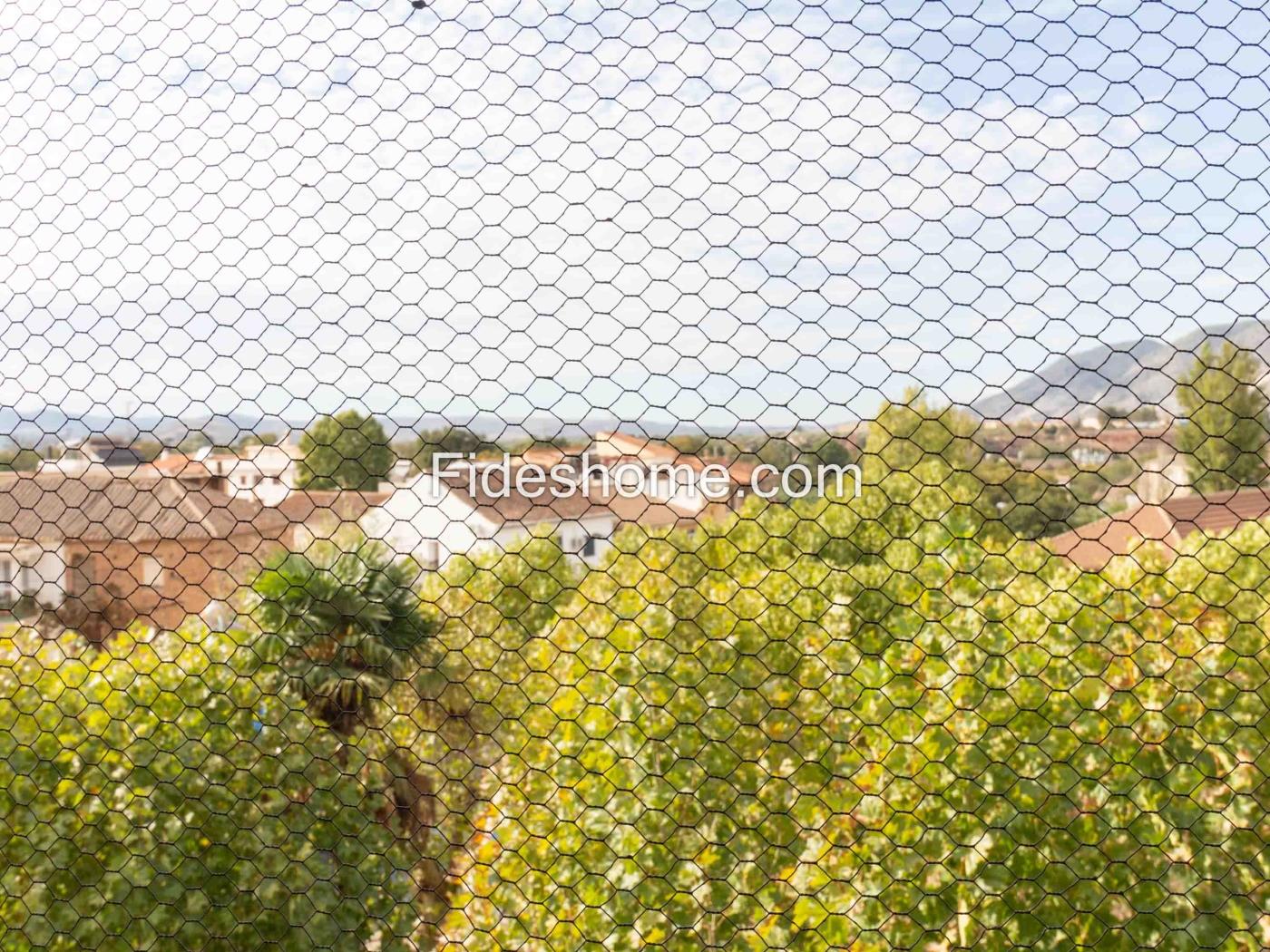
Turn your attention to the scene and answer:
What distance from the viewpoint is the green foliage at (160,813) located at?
1595 mm

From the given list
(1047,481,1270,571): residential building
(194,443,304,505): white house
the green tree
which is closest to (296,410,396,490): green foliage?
(194,443,304,505): white house

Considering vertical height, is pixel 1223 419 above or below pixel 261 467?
above

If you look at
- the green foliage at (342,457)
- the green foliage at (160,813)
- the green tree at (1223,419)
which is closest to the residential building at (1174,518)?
the green tree at (1223,419)

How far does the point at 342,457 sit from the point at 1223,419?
1.20 metres

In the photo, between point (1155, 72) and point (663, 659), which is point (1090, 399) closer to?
point (1155, 72)

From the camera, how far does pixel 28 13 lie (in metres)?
1.19

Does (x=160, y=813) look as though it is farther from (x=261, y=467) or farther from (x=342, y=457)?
(x=342, y=457)

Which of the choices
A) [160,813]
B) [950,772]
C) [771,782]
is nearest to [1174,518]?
[950,772]

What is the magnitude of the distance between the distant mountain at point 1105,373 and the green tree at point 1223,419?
0.13 feet

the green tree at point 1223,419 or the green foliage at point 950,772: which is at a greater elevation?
the green tree at point 1223,419

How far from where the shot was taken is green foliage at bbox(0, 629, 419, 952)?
1595 millimetres

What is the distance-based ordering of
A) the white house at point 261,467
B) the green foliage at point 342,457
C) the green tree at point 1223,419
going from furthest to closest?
1. the white house at point 261,467
2. the green foliage at point 342,457
3. the green tree at point 1223,419

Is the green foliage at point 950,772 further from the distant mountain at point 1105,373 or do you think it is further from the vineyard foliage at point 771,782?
A: the distant mountain at point 1105,373

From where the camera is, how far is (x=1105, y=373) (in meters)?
0.98
